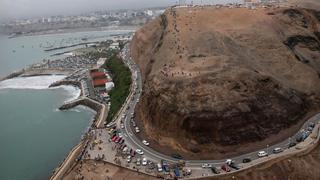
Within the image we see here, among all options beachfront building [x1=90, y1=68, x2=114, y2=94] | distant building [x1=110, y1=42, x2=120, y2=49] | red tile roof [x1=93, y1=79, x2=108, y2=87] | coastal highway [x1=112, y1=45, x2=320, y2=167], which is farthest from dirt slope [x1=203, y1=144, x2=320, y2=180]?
distant building [x1=110, y1=42, x2=120, y2=49]

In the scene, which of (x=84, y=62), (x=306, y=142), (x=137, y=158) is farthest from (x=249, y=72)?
(x=84, y=62)

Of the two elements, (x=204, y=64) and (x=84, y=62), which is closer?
(x=204, y=64)

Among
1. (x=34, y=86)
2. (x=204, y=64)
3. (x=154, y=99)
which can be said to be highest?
(x=204, y=64)

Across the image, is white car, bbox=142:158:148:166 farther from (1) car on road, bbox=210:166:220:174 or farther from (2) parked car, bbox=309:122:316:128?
(2) parked car, bbox=309:122:316:128

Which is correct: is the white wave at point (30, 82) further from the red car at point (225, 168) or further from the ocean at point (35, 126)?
the red car at point (225, 168)

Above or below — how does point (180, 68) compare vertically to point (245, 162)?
above

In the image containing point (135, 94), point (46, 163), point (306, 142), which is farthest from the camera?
point (135, 94)

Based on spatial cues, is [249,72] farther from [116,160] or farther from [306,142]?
[116,160]
